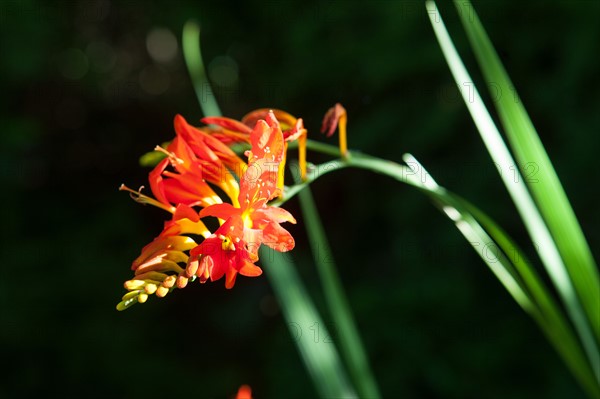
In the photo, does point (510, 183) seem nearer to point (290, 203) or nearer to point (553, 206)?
point (553, 206)

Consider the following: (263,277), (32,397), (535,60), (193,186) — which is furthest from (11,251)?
(193,186)

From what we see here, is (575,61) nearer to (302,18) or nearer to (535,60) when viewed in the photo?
(535,60)

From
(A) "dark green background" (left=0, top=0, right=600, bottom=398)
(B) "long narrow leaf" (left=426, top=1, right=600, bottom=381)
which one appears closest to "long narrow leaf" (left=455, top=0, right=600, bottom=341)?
(B) "long narrow leaf" (left=426, top=1, right=600, bottom=381)

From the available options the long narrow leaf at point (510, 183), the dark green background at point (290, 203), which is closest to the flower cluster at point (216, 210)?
the long narrow leaf at point (510, 183)

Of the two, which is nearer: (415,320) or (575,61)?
(575,61)

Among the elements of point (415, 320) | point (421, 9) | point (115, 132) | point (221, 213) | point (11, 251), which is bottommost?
point (221, 213)

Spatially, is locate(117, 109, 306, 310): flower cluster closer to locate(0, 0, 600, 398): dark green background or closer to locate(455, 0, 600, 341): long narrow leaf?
locate(455, 0, 600, 341): long narrow leaf
